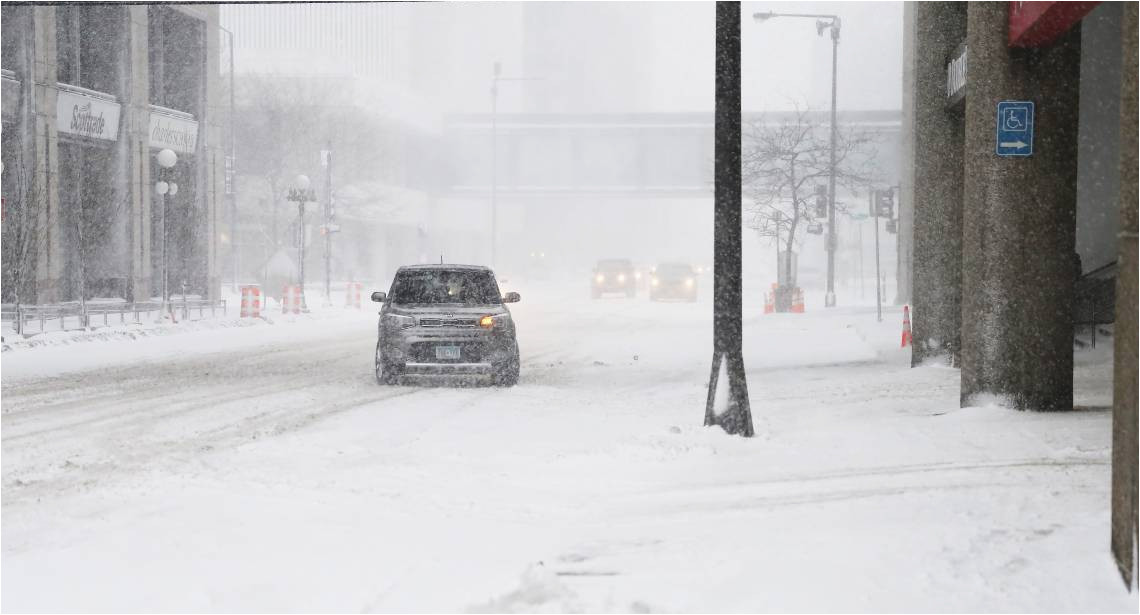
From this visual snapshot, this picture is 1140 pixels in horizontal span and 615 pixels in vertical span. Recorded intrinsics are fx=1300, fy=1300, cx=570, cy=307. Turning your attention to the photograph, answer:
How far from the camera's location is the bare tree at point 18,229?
1008 inches

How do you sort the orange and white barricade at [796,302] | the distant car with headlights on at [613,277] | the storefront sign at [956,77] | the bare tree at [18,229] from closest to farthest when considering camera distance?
1. the storefront sign at [956,77]
2. the bare tree at [18,229]
3. the orange and white barricade at [796,302]
4. the distant car with headlights on at [613,277]

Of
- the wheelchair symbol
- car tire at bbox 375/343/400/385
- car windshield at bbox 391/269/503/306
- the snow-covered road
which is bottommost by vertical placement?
the snow-covered road

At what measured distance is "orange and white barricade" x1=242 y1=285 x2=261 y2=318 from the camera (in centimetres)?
3344

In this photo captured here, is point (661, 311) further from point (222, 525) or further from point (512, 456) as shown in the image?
point (222, 525)

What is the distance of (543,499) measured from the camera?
9.10m

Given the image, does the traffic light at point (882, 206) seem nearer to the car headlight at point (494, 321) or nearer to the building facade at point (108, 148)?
the car headlight at point (494, 321)

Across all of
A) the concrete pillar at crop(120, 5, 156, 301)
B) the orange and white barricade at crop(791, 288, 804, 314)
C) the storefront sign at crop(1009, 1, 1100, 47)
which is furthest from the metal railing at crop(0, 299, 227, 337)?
the storefront sign at crop(1009, 1, 1100, 47)

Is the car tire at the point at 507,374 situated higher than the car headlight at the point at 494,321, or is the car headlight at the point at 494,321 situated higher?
the car headlight at the point at 494,321

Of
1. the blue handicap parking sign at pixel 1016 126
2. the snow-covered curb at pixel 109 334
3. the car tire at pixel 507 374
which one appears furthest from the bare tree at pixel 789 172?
the blue handicap parking sign at pixel 1016 126

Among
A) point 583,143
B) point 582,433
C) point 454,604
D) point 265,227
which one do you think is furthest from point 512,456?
point 583,143

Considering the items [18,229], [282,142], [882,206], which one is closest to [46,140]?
[18,229]

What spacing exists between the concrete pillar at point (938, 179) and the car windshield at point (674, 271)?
35377 mm

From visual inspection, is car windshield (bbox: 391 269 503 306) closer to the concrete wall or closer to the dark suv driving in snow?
the dark suv driving in snow

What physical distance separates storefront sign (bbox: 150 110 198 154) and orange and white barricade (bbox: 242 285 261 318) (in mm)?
7008
